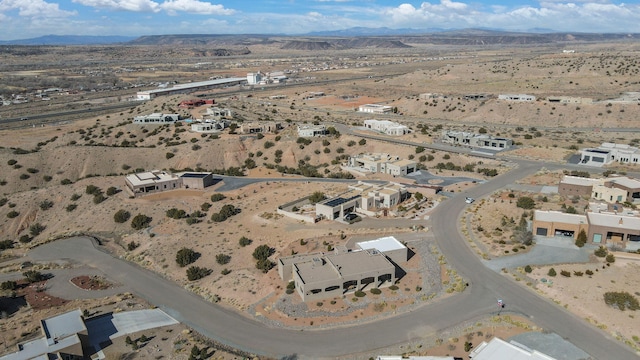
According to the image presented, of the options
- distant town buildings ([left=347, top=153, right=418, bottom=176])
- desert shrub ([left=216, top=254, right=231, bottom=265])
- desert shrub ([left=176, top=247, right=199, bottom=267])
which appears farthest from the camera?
distant town buildings ([left=347, top=153, right=418, bottom=176])

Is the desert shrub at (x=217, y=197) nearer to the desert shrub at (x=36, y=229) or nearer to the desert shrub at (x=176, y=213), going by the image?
the desert shrub at (x=176, y=213)

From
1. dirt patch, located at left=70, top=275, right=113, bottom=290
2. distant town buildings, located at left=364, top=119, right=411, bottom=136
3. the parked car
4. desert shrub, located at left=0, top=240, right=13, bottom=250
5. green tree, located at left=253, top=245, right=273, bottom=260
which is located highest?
distant town buildings, located at left=364, top=119, right=411, bottom=136

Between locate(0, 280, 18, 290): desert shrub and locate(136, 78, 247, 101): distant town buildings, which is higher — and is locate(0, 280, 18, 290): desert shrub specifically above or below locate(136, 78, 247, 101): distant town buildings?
below

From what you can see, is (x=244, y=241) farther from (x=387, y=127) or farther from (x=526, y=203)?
(x=387, y=127)

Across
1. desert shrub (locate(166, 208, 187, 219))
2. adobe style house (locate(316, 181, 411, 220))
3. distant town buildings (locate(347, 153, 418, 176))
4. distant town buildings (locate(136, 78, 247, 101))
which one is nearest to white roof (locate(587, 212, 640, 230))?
adobe style house (locate(316, 181, 411, 220))

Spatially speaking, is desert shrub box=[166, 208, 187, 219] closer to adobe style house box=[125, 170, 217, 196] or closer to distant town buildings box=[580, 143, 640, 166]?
adobe style house box=[125, 170, 217, 196]

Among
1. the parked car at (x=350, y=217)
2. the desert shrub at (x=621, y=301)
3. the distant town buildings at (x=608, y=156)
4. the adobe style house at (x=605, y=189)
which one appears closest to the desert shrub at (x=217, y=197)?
the parked car at (x=350, y=217)

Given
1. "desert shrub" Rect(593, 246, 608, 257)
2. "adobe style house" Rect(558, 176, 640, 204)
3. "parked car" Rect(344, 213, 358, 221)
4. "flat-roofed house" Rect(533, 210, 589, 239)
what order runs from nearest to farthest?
"desert shrub" Rect(593, 246, 608, 257) → "flat-roofed house" Rect(533, 210, 589, 239) → "parked car" Rect(344, 213, 358, 221) → "adobe style house" Rect(558, 176, 640, 204)

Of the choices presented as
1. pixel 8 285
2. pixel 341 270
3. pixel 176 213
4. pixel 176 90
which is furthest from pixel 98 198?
pixel 176 90
